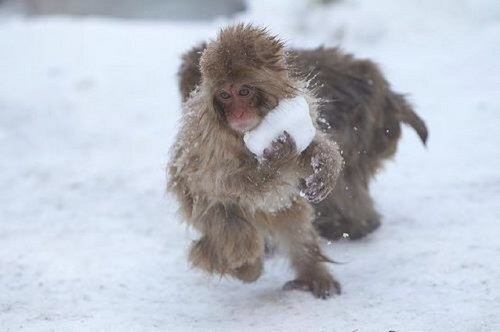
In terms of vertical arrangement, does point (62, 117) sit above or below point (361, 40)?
below

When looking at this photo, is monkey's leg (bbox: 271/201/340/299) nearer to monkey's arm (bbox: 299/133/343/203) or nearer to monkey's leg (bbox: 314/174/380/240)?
monkey's arm (bbox: 299/133/343/203)

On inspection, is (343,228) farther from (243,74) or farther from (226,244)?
(243,74)

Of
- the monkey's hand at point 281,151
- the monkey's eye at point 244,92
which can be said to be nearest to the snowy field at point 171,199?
the monkey's hand at point 281,151

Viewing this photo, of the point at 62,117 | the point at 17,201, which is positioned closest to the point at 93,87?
the point at 62,117

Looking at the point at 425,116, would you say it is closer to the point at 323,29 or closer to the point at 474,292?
the point at 323,29

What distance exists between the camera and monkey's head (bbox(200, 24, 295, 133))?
128 inches

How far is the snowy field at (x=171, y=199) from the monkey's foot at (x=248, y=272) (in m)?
0.13

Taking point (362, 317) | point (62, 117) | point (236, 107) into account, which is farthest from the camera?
point (62, 117)

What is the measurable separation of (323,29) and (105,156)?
273 centimetres

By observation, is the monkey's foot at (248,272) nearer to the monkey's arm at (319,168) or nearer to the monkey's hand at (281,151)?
the monkey's arm at (319,168)

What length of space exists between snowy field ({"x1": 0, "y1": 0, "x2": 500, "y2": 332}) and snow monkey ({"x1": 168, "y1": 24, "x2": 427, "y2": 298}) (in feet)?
0.73

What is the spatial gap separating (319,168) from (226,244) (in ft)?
2.10

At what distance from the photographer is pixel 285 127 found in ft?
11.2

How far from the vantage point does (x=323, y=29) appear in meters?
8.15
